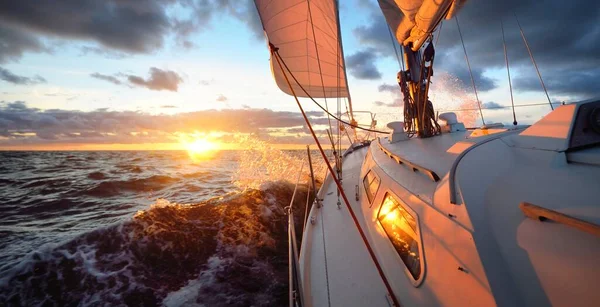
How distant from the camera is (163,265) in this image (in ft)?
18.4

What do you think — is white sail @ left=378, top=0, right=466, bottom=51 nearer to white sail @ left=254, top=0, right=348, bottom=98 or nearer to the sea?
white sail @ left=254, top=0, right=348, bottom=98

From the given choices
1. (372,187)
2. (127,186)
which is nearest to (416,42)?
(372,187)

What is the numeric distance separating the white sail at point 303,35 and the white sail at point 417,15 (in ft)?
8.14

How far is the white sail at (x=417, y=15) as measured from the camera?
342 centimetres

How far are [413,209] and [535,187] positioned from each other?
965 mm

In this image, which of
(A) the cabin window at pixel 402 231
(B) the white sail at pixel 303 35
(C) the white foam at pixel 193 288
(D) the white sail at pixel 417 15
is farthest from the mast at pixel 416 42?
(C) the white foam at pixel 193 288

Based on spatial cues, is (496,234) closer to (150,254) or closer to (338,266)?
(338,266)

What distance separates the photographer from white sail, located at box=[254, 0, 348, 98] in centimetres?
830

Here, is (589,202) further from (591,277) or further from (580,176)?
(591,277)

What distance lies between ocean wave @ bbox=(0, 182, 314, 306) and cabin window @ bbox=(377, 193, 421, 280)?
2.54m

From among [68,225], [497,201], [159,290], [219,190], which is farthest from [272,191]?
[497,201]

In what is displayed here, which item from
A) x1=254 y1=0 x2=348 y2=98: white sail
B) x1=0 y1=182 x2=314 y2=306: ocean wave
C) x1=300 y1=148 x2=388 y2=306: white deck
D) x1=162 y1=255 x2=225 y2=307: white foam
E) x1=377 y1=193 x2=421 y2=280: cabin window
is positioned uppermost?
x1=254 y1=0 x2=348 y2=98: white sail

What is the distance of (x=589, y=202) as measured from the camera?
56.7 inches

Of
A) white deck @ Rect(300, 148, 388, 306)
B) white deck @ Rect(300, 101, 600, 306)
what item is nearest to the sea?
white deck @ Rect(300, 148, 388, 306)
